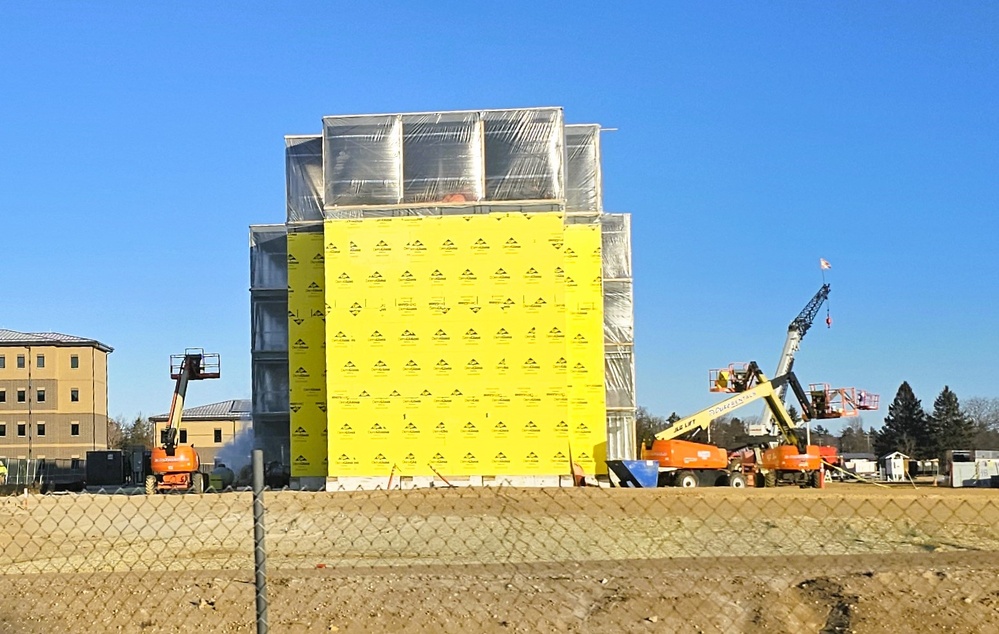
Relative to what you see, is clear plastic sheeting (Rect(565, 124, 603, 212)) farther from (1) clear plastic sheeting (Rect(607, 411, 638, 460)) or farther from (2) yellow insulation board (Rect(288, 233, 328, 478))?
(2) yellow insulation board (Rect(288, 233, 328, 478))

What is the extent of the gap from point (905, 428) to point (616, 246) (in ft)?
192

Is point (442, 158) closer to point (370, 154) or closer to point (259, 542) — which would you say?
point (370, 154)

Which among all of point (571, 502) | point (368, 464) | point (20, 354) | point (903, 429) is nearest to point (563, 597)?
point (571, 502)

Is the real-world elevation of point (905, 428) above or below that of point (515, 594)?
below

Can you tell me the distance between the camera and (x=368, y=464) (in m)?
36.6

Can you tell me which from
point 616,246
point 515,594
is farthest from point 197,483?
point 515,594

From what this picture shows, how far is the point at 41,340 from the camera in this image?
82.9 m

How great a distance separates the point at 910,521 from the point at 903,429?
78.1 m

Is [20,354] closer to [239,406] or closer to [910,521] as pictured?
[239,406]

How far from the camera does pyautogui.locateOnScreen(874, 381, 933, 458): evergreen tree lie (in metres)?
89.5

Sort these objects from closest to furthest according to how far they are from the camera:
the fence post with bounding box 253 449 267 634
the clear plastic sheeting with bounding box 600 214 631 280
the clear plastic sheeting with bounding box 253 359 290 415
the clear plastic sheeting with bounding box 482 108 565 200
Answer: the fence post with bounding box 253 449 267 634 → the clear plastic sheeting with bounding box 482 108 565 200 → the clear plastic sheeting with bounding box 253 359 290 415 → the clear plastic sheeting with bounding box 600 214 631 280

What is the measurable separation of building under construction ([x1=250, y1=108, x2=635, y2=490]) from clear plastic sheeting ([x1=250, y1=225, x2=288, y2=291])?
4.68 meters

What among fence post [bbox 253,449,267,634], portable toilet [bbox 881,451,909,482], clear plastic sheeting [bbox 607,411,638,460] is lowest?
portable toilet [bbox 881,451,909,482]

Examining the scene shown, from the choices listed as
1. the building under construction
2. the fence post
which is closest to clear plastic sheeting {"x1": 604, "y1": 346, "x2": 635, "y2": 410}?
the building under construction
